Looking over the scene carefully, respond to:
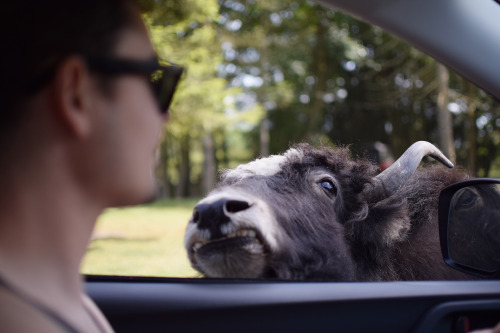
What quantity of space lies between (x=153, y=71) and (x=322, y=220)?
2178 millimetres

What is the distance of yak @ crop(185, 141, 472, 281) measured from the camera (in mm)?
2508

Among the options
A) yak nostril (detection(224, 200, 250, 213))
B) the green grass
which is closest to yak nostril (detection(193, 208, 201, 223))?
yak nostril (detection(224, 200, 250, 213))

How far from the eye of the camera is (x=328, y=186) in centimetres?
347

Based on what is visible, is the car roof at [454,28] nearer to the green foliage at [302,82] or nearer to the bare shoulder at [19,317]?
the bare shoulder at [19,317]

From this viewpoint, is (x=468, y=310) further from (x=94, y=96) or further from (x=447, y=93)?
(x=447, y=93)

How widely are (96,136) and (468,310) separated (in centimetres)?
192

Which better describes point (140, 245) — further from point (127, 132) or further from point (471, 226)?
point (127, 132)

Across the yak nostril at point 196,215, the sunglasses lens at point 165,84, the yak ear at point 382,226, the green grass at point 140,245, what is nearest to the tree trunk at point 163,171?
the green grass at point 140,245

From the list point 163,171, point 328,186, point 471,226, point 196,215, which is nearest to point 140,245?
point 328,186

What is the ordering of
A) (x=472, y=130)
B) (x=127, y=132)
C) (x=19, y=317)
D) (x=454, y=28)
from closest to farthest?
(x=19, y=317) → (x=127, y=132) → (x=454, y=28) → (x=472, y=130)

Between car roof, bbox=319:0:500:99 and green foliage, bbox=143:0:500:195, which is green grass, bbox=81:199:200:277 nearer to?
car roof, bbox=319:0:500:99

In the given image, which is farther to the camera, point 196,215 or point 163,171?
point 163,171

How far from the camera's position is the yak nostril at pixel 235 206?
8.09 ft

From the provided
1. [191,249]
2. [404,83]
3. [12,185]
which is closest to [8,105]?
[12,185]
